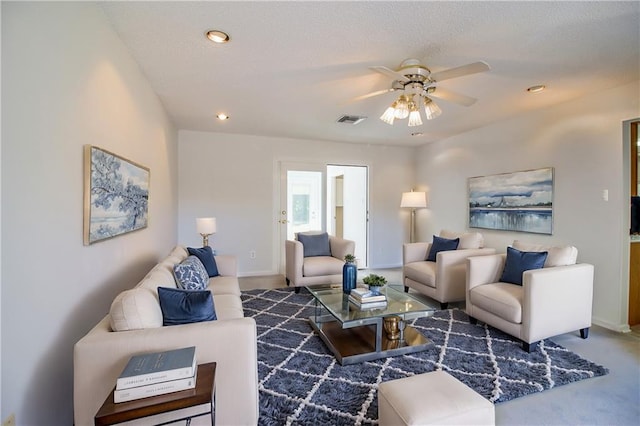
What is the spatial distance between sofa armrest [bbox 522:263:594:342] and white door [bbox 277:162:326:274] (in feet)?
11.4

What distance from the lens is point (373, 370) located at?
211 cm

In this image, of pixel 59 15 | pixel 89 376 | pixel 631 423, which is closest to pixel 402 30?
pixel 59 15

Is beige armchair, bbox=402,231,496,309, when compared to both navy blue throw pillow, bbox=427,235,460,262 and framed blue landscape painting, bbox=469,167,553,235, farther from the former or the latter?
framed blue landscape painting, bbox=469,167,553,235

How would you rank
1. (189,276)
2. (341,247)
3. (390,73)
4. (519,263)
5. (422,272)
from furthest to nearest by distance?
(341,247), (422,272), (519,263), (189,276), (390,73)

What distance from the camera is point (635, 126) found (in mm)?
2812

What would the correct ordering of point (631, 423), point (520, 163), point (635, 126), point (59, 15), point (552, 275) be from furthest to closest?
point (520, 163), point (635, 126), point (552, 275), point (631, 423), point (59, 15)

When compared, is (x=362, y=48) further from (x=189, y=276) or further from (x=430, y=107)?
(x=189, y=276)

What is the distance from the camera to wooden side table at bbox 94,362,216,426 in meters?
1.01

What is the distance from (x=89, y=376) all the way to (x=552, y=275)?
3.14 m

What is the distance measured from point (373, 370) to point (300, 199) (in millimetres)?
3678

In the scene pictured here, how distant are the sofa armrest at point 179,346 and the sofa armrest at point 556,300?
2203 mm

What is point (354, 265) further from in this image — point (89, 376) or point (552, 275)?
point (89, 376)

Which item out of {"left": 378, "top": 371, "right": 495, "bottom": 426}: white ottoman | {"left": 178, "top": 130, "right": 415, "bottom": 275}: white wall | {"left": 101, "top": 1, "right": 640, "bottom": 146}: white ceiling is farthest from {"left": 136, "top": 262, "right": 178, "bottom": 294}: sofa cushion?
{"left": 178, "top": 130, "right": 415, "bottom": 275}: white wall

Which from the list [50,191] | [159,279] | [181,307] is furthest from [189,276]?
[50,191]
